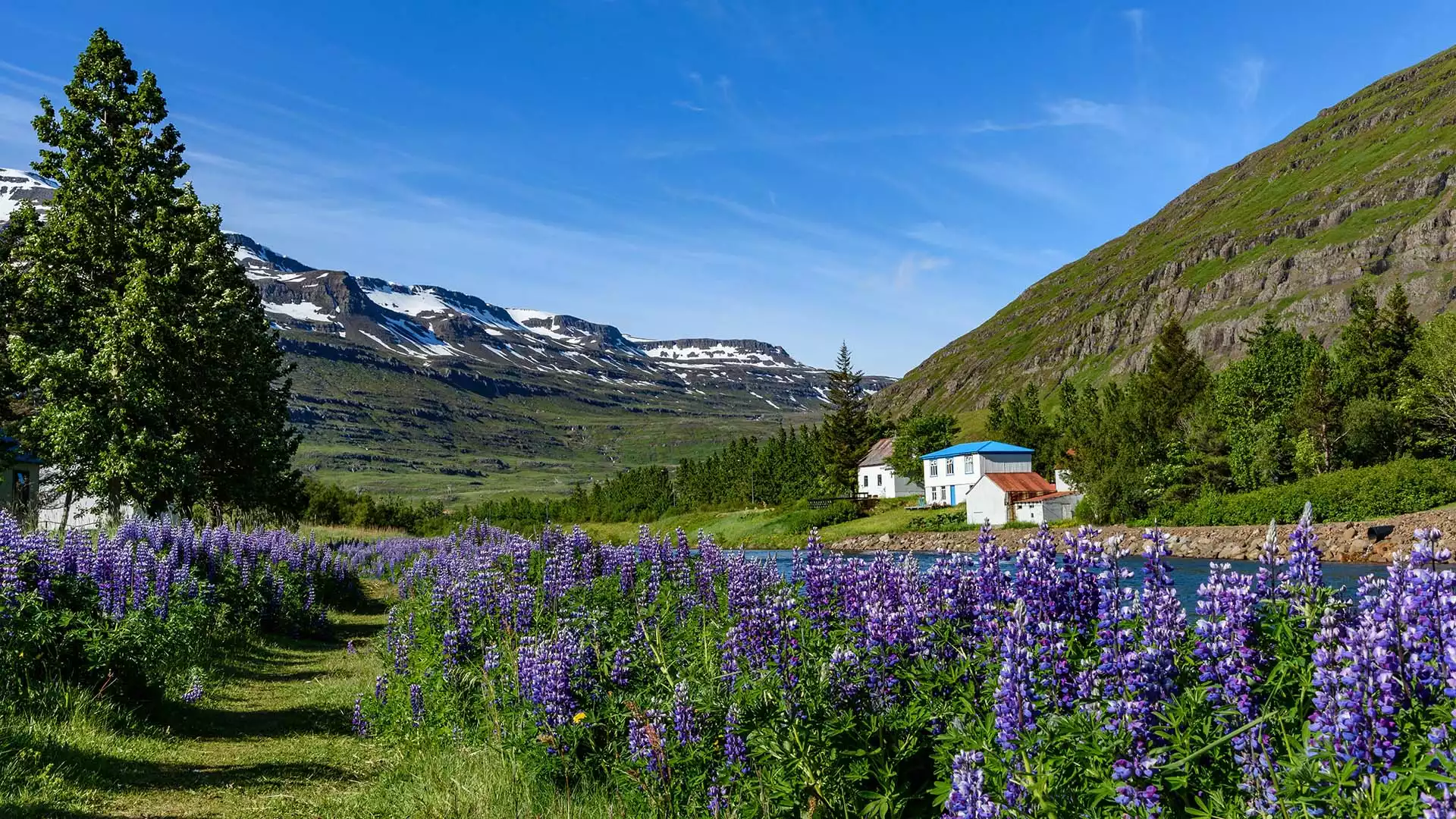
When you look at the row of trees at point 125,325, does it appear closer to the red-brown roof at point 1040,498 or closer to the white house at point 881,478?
the red-brown roof at point 1040,498

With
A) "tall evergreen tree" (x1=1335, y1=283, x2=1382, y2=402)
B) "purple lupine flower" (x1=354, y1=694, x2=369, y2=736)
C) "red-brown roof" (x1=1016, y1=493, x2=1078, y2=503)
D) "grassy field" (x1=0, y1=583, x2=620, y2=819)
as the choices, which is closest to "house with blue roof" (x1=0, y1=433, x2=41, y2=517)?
"grassy field" (x1=0, y1=583, x2=620, y2=819)

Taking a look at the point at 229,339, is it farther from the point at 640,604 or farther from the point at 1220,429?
the point at 1220,429

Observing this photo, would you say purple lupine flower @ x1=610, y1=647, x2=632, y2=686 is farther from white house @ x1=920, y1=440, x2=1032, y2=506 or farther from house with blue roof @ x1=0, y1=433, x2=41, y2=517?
white house @ x1=920, y1=440, x2=1032, y2=506

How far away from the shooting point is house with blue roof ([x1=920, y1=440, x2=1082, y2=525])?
68750mm

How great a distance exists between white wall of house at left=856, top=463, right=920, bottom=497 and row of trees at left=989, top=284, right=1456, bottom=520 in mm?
27433

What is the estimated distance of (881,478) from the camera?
106625 mm

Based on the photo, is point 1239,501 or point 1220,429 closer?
point 1239,501

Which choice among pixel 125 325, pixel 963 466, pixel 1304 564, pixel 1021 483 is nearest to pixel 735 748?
pixel 1304 564

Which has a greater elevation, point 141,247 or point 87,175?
point 87,175

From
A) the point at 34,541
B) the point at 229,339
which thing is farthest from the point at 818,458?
the point at 34,541

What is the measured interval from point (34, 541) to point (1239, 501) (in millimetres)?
57904

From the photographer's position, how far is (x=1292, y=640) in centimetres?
380

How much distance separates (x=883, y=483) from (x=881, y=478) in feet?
2.60

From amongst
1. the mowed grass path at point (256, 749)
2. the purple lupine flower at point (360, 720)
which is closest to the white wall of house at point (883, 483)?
the mowed grass path at point (256, 749)
